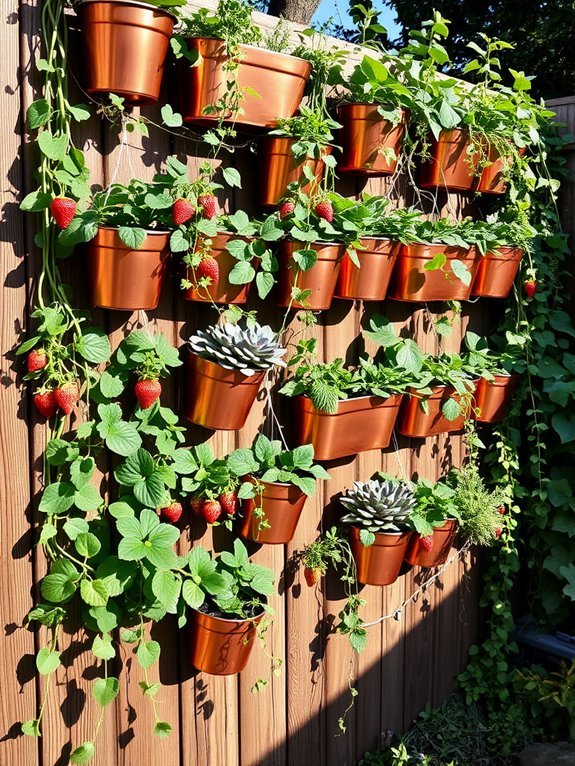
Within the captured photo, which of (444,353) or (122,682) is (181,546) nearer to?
(122,682)

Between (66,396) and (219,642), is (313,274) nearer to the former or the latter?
(66,396)

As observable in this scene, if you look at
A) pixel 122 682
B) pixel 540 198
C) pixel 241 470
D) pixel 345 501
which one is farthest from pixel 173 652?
pixel 540 198

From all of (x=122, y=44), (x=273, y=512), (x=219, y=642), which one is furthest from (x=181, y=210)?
(x=219, y=642)

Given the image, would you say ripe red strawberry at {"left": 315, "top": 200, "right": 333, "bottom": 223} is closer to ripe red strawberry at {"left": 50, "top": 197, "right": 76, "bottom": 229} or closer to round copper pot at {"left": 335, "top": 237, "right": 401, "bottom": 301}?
round copper pot at {"left": 335, "top": 237, "right": 401, "bottom": 301}

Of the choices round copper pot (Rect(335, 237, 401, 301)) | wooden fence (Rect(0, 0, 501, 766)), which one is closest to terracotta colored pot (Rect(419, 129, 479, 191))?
wooden fence (Rect(0, 0, 501, 766))

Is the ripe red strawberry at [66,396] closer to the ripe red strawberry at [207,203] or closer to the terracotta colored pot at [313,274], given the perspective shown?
the ripe red strawberry at [207,203]

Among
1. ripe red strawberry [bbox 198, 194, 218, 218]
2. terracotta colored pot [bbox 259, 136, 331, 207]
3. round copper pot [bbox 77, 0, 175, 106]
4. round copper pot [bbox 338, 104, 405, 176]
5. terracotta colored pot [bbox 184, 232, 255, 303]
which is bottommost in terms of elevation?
terracotta colored pot [bbox 184, 232, 255, 303]

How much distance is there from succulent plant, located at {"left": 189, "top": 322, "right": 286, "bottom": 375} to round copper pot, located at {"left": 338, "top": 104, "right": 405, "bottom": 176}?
0.58 metres

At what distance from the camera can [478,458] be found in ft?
9.18

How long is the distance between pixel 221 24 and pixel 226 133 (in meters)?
0.23

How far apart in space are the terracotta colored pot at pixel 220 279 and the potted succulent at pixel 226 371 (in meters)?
0.08

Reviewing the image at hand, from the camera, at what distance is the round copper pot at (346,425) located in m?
2.01

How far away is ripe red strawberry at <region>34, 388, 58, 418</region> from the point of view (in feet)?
5.06

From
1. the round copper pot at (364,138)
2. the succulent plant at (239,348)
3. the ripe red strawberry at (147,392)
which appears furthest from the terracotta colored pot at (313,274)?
the ripe red strawberry at (147,392)
